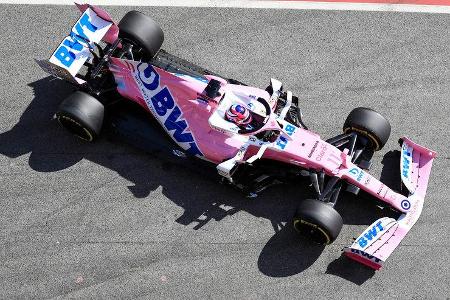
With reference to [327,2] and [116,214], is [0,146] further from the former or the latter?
[327,2]

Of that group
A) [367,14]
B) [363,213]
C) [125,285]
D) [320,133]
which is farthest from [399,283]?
[367,14]

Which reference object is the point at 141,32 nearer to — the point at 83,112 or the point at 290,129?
the point at 83,112

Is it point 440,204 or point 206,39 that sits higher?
point 206,39

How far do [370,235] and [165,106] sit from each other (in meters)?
3.55

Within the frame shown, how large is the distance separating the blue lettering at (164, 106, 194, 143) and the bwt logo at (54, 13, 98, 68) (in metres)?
1.70

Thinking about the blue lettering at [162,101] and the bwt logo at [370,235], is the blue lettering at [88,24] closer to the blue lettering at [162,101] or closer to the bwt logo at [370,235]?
the blue lettering at [162,101]

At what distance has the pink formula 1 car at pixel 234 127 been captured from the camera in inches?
359

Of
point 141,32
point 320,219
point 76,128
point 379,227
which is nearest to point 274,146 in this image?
point 320,219

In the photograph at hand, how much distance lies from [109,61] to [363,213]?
14.8 ft

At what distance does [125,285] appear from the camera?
9.01 metres

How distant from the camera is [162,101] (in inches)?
379

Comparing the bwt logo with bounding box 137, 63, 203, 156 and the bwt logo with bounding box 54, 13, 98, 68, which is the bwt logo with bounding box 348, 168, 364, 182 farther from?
the bwt logo with bounding box 54, 13, 98, 68

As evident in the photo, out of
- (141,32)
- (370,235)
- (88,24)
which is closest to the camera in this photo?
(370,235)

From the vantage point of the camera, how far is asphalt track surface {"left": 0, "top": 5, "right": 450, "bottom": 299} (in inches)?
359
